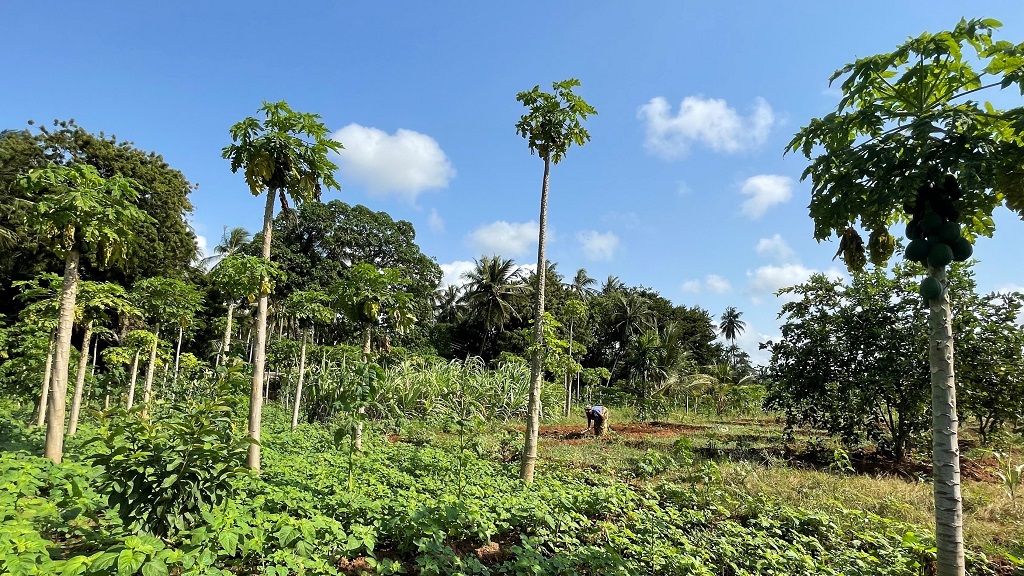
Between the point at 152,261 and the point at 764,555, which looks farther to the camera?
the point at 152,261

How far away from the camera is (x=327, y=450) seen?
8516mm

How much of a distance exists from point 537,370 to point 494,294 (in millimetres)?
24278

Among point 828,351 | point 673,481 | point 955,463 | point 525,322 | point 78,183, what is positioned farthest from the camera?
point 525,322

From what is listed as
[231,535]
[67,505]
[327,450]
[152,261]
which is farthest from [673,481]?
[152,261]

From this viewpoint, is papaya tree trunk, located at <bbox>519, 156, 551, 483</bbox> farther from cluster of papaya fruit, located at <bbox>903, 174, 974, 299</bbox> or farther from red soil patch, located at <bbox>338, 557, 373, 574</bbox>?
cluster of papaya fruit, located at <bbox>903, 174, 974, 299</bbox>

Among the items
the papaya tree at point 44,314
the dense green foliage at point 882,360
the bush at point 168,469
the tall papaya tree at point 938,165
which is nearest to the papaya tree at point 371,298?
the bush at point 168,469

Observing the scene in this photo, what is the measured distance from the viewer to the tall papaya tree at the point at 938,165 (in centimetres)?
311

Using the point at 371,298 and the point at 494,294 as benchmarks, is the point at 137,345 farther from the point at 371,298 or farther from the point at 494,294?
the point at 494,294

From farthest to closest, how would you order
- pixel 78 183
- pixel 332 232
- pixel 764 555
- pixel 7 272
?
1. pixel 332 232
2. pixel 7 272
3. pixel 78 183
4. pixel 764 555

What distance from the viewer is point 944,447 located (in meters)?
3.36

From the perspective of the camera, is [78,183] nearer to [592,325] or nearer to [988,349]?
[988,349]

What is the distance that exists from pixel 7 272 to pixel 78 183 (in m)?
17.9

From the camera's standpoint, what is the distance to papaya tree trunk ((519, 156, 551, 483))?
7320mm

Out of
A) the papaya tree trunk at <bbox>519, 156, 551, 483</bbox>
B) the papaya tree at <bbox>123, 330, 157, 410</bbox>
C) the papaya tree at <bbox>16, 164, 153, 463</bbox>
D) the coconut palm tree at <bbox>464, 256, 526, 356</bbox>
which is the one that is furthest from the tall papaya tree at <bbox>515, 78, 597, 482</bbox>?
the coconut palm tree at <bbox>464, 256, 526, 356</bbox>
